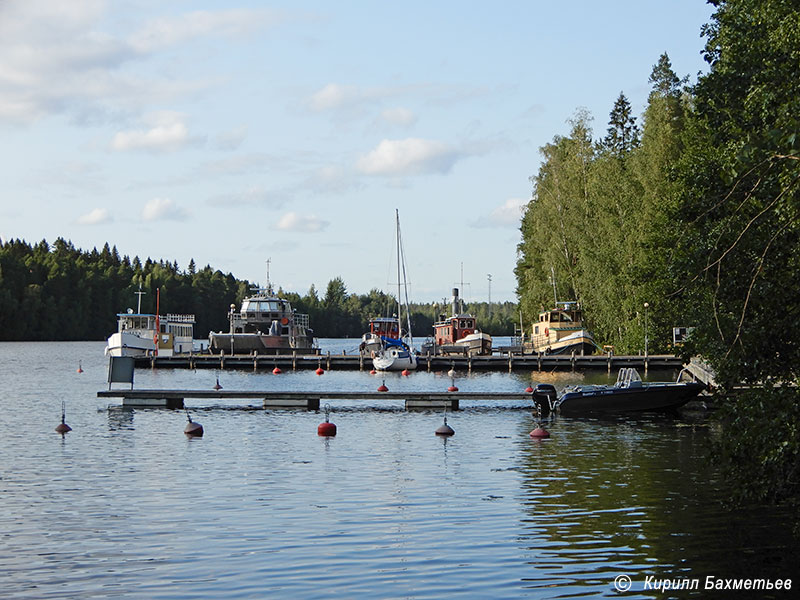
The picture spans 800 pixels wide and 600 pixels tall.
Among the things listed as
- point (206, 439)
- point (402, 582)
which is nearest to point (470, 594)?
point (402, 582)

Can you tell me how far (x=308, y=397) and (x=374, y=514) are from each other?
2449 cm

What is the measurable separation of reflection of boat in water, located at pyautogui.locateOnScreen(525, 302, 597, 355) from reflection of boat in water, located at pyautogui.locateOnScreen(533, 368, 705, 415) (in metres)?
41.1

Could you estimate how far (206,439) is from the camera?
35.5 meters

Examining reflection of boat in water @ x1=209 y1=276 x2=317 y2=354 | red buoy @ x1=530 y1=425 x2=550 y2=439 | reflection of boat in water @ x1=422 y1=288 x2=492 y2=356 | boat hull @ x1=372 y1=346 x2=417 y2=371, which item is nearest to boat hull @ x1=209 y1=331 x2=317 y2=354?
reflection of boat in water @ x1=209 y1=276 x2=317 y2=354

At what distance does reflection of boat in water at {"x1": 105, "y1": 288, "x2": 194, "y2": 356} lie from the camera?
8975 cm

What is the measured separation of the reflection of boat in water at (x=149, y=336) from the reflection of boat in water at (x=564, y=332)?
35206 mm

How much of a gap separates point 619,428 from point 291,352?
195ft

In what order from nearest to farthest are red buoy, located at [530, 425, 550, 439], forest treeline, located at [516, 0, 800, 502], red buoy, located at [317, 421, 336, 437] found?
forest treeline, located at [516, 0, 800, 502] < red buoy, located at [530, 425, 550, 439] < red buoy, located at [317, 421, 336, 437]

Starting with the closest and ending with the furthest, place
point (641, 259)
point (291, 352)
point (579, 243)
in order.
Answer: point (641, 259) < point (579, 243) < point (291, 352)

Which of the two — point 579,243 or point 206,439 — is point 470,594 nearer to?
point 206,439

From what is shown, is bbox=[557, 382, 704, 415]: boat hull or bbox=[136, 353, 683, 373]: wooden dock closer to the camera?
bbox=[557, 382, 704, 415]: boat hull

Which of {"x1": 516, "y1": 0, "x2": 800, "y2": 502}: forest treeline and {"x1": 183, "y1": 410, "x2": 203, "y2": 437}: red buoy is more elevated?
{"x1": 516, "y1": 0, "x2": 800, "y2": 502}: forest treeline

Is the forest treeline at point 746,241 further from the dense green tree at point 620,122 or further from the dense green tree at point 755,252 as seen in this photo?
the dense green tree at point 620,122

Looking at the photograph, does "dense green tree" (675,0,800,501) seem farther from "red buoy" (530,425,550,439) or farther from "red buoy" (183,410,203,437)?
"red buoy" (183,410,203,437)
